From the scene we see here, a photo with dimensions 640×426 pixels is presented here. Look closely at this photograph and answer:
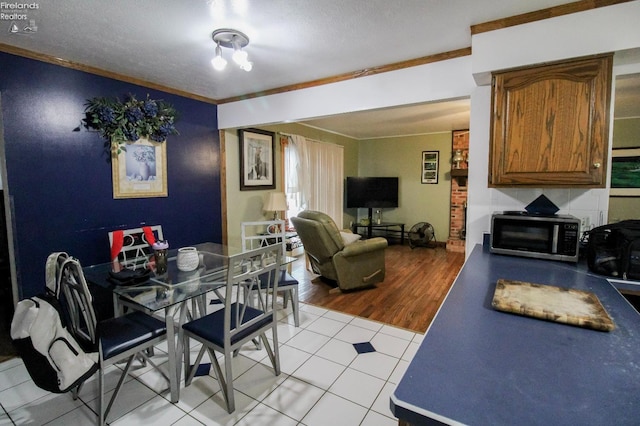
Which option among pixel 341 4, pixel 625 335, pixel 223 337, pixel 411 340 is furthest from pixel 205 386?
pixel 341 4

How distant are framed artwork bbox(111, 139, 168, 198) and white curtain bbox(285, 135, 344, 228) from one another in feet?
6.83

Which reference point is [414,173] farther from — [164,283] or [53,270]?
[53,270]

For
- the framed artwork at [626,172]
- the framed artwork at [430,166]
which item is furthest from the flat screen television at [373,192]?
the framed artwork at [626,172]

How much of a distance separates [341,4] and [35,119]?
2.41 meters

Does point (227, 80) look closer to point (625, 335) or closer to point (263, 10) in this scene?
point (263, 10)

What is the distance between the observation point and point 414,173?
655cm

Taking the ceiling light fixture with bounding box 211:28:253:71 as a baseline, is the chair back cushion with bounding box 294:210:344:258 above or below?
below

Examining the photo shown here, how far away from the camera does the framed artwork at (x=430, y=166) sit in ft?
20.6

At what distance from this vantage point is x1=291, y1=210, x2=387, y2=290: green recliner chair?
3.43m

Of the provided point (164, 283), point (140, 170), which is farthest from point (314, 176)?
point (164, 283)

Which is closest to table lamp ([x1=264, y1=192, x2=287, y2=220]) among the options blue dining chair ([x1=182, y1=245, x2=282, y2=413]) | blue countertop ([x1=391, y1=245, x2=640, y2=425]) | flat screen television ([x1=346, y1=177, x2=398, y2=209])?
blue dining chair ([x1=182, y1=245, x2=282, y2=413])

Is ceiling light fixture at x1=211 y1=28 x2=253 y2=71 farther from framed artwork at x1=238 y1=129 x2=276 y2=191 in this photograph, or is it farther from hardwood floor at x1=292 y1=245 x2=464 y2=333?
hardwood floor at x1=292 y1=245 x2=464 y2=333

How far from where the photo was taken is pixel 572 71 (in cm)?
171

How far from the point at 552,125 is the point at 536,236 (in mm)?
672
